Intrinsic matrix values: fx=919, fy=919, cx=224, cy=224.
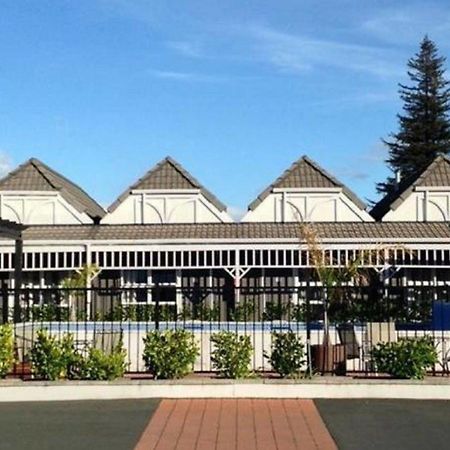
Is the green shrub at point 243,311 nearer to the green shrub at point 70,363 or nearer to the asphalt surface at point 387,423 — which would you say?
the green shrub at point 70,363

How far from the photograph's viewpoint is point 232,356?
12984 millimetres

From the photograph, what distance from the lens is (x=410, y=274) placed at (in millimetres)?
29719

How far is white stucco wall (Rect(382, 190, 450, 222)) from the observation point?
31297 millimetres

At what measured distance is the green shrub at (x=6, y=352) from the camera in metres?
13.1

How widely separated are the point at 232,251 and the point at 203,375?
47.1 ft

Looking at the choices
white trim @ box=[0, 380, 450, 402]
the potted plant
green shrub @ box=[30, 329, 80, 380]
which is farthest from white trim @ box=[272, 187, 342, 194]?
white trim @ box=[0, 380, 450, 402]

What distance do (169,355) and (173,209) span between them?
18.5 metres

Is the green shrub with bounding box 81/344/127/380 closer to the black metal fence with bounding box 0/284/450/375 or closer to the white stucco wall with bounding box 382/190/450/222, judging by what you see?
the black metal fence with bounding box 0/284/450/375

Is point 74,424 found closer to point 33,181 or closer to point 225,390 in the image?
point 225,390

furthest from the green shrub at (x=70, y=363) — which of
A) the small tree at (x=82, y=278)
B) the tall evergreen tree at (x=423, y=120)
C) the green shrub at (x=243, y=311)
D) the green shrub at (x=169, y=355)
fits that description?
the tall evergreen tree at (x=423, y=120)

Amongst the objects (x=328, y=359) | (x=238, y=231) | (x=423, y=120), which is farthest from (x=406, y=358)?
(x=423, y=120)

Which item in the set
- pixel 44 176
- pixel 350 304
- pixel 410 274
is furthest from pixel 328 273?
pixel 44 176

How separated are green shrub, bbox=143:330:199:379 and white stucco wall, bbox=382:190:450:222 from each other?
756 inches

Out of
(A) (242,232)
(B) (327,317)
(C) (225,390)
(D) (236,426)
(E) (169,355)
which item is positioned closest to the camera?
(D) (236,426)
